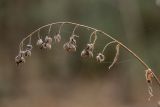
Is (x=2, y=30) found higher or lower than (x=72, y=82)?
higher

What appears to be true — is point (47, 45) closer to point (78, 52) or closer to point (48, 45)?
point (48, 45)

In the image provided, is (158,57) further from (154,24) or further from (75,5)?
(75,5)

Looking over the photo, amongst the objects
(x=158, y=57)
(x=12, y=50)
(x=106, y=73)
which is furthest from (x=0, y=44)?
(x=158, y=57)

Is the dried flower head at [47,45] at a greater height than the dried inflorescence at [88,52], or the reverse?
the dried flower head at [47,45]

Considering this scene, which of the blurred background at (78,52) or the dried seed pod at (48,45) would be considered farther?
the blurred background at (78,52)

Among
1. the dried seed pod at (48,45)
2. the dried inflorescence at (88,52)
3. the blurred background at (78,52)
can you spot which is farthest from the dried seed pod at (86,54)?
the blurred background at (78,52)

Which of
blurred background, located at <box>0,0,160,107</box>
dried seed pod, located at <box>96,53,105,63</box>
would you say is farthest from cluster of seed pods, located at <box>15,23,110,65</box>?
blurred background, located at <box>0,0,160,107</box>

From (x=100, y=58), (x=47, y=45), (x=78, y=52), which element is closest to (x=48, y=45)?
(x=47, y=45)

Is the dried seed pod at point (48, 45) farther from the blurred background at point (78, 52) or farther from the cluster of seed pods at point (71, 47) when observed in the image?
the blurred background at point (78, 52)
